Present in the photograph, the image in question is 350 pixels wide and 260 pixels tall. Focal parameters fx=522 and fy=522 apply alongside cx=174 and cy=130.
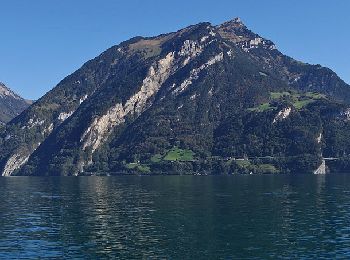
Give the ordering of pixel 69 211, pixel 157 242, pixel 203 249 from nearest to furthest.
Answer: pixel 203 249 < pixel 157 242 < pixel 69 211

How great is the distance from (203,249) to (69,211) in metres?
65.1

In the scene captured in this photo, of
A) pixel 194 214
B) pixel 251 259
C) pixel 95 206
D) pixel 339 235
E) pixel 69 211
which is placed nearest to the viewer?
pixel 251 259

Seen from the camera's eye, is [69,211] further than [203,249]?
Yes

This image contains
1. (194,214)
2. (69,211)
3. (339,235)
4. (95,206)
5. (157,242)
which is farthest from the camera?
(95,206)

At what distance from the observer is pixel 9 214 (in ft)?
439

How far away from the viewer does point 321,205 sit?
145500 mm

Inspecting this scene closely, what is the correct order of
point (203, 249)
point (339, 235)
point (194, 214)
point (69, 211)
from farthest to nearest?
point (69, 211) → point (194, 214) → point (339, 235) → point (203, 249)

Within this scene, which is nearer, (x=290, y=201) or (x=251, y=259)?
(x=251, y=259)

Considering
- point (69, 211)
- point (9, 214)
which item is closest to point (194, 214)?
point (69, 211)

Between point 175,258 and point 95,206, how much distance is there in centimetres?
7895

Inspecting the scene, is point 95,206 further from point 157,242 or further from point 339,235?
point 339,235

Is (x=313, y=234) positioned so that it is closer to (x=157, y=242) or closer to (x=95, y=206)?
(x=157, y=242)

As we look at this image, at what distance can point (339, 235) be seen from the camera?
Result: 95.7 meters

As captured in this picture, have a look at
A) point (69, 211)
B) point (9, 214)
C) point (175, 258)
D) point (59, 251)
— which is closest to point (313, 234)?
point (175, 258)
